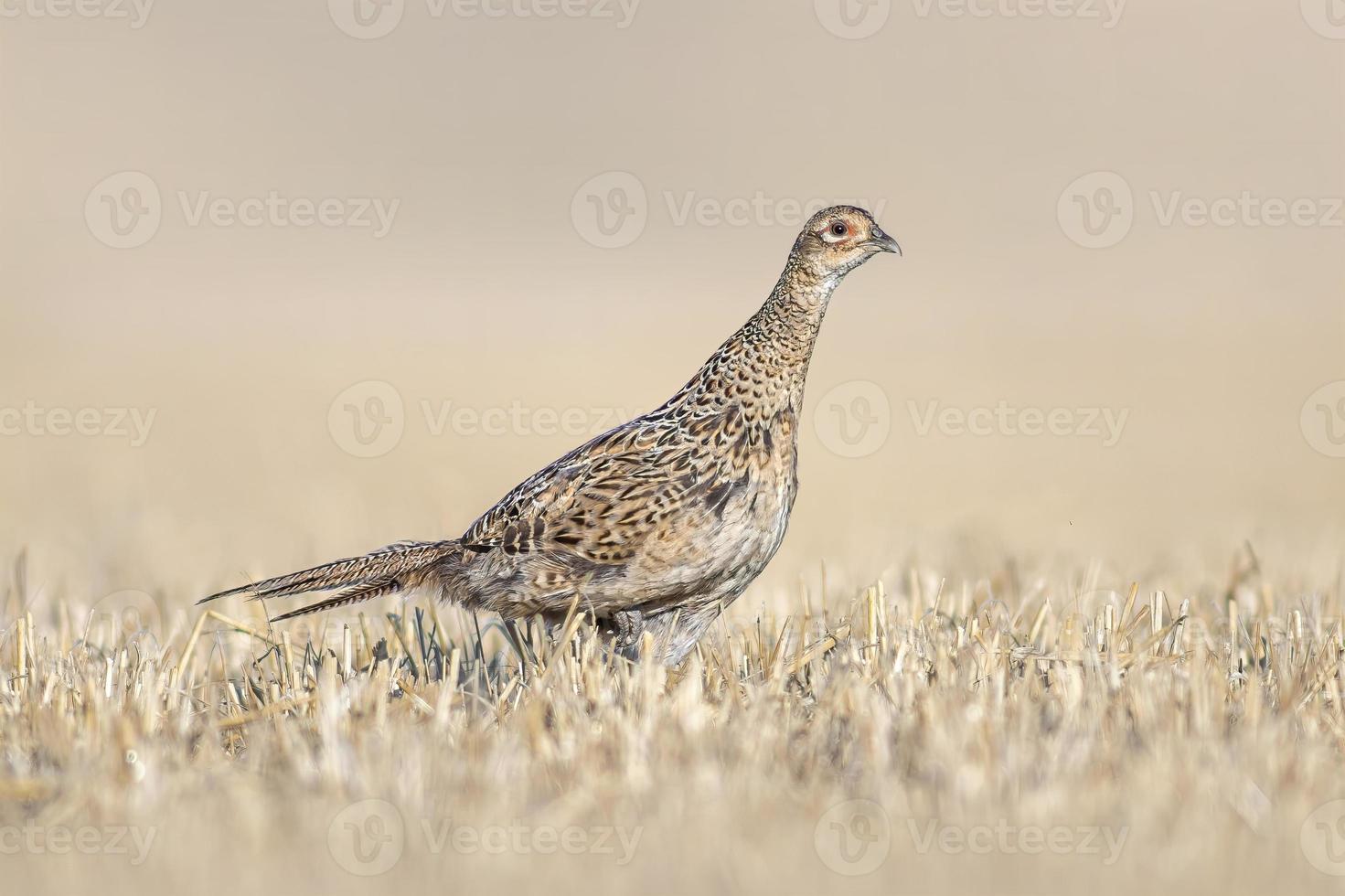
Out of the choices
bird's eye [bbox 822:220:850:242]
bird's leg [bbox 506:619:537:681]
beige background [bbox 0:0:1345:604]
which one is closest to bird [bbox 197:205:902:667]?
bird's eye [bbox 822:220:850:242]

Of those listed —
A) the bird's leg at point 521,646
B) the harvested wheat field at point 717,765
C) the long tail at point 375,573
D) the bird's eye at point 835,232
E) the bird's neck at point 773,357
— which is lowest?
the harvested wheat field at point 717,765

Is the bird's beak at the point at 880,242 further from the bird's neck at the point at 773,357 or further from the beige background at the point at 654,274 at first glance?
the beige background at the point at 654,274

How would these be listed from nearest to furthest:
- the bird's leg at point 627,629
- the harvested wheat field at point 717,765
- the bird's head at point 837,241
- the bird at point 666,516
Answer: the harvested wheat field at point 717,765 < the bird at point 666,516 < the bird's leg at point 627,629 < the bird's head at point 837,241

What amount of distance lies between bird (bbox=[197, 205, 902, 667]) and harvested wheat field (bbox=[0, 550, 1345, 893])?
243 millimetres

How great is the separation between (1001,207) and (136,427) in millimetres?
37252

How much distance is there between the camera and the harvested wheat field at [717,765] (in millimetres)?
3947

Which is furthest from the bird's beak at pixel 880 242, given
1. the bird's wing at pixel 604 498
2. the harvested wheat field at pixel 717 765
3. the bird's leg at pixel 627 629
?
the bird's leg at pixel 627 629

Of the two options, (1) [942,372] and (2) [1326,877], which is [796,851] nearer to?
(2) [1326,877]

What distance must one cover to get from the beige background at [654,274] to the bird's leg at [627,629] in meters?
2.40

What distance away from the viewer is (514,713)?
526cm

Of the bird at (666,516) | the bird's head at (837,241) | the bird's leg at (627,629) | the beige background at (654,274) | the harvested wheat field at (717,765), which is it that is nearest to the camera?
the harvested wheat field at (717,765)

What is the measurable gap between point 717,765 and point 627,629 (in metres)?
1.91

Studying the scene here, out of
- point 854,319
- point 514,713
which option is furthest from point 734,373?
point 854,319

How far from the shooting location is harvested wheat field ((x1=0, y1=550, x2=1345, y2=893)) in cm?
395
